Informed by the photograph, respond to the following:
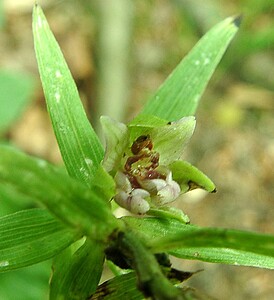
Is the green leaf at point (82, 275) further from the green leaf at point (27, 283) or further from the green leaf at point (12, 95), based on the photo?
the green leaf at point (12, 95)

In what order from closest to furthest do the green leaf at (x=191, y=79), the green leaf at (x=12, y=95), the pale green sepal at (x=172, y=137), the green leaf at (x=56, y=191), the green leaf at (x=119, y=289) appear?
the green leaf at (x=56, y=191) → the green leaf at (x=119, y=289) → the pale green sepal at (x=172, y=137) → the green leaf at (x=191, y=79) → the green leaf at (x=12, y=95)

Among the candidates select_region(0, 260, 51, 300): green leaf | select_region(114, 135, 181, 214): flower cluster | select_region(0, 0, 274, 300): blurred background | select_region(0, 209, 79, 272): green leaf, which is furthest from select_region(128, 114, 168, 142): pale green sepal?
select_region(0, 0, 274, 300): blurred background

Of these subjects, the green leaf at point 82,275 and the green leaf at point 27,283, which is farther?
the green leaf at point 27,283

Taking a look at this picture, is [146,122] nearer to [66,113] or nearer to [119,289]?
[66,113]

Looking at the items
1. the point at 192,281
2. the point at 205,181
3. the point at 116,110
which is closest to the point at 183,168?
the point at 205,181

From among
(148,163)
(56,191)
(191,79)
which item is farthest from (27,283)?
(56,191)

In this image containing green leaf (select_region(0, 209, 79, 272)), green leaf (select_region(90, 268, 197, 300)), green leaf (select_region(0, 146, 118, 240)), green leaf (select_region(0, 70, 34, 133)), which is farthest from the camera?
green leaf (select_region(0, 70, 34, 133))

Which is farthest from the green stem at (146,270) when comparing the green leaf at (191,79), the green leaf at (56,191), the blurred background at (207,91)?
the blurred background at (207,91)

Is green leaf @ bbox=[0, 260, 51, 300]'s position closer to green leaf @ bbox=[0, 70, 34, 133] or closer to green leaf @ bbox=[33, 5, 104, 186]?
green leaf @ bbox=[0, 70, 34, 133]
